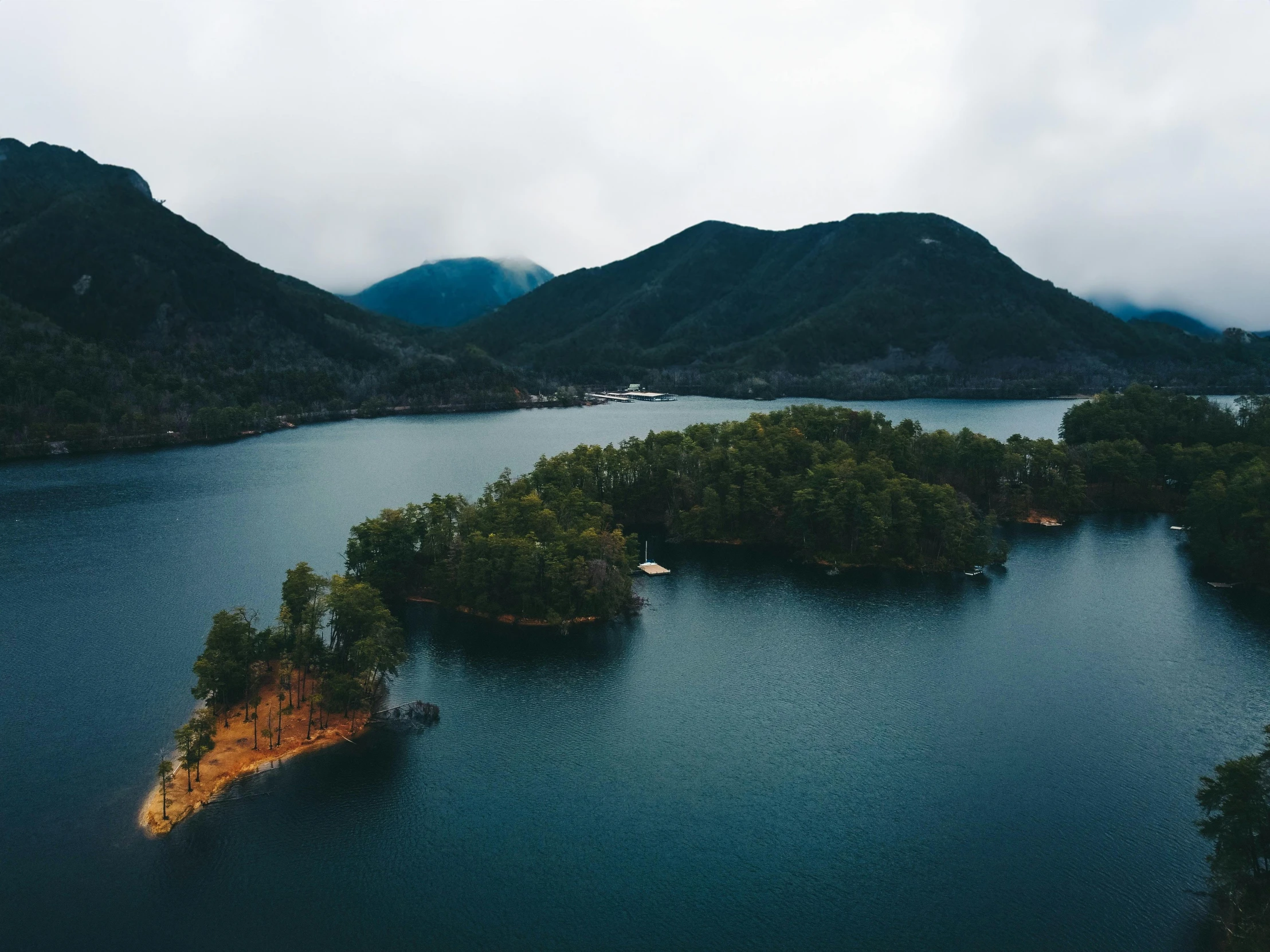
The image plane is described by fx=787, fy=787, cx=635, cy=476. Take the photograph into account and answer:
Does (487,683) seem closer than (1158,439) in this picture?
Yes

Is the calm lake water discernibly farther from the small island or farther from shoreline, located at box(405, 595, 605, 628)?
shoreline, located at box(405, 595, 605, 628)

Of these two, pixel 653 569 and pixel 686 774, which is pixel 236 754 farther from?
pixel 653 569

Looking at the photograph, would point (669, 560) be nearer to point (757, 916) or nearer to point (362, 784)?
point (362, 784)

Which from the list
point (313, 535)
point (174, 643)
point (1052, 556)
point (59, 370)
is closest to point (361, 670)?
point (174, 643)

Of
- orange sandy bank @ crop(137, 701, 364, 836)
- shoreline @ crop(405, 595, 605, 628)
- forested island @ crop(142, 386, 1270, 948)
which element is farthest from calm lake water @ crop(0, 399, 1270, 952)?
forested island @ crop(142, 386, 1270, 948)

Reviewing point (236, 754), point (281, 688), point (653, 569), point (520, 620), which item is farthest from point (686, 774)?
point (653, 569)

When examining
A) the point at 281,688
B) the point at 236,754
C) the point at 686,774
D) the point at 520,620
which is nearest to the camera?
the point at 686,774
